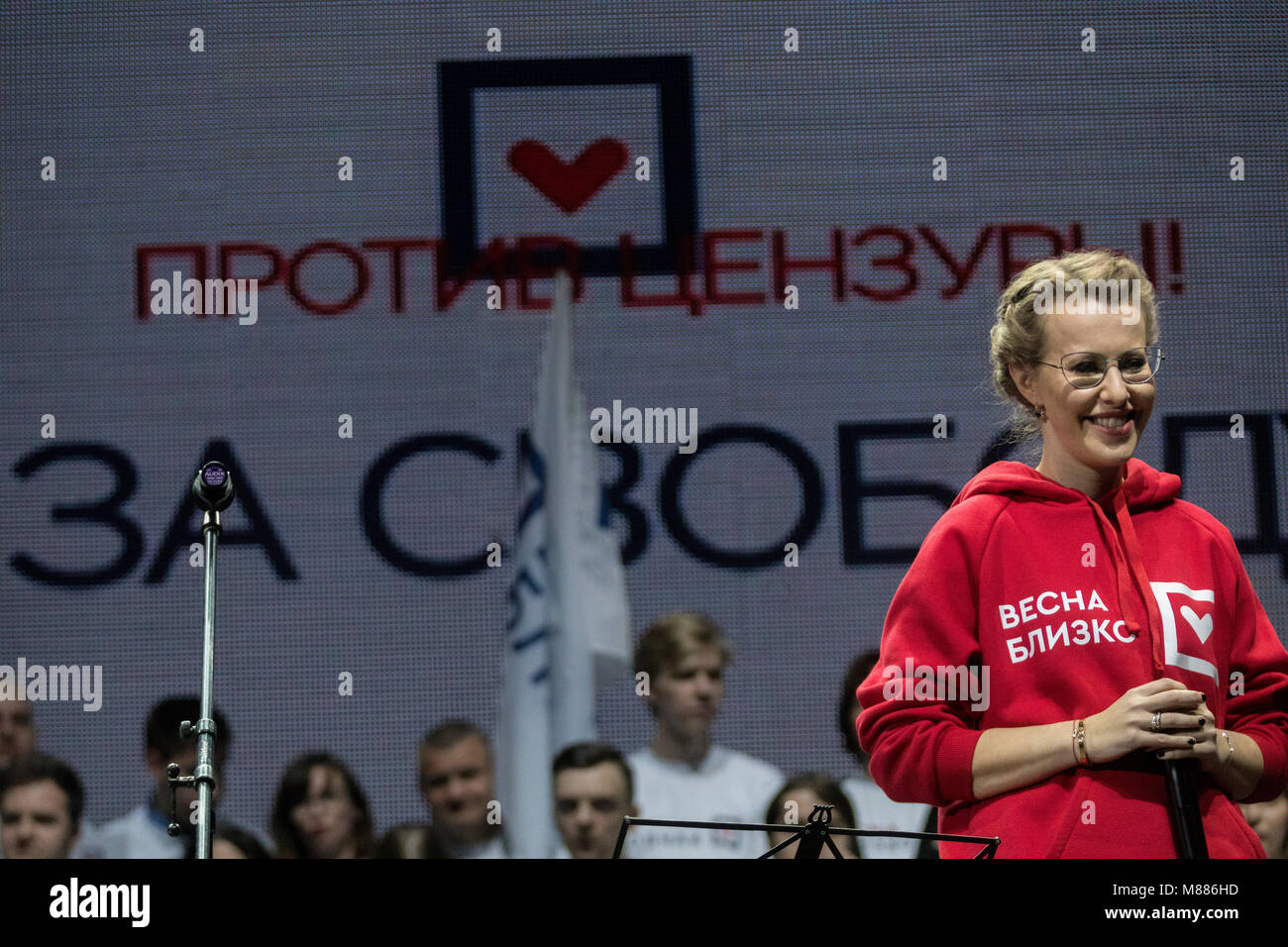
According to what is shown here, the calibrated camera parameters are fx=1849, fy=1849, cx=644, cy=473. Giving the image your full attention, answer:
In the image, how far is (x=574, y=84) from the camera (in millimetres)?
5977

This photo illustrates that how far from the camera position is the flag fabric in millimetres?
5391

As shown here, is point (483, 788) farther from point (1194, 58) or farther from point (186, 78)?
point (1194, 58)

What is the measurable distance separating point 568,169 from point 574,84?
29 centimetres

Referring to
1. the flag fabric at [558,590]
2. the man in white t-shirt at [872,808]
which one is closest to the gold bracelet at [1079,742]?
the man in white t-shirt at [872,808]

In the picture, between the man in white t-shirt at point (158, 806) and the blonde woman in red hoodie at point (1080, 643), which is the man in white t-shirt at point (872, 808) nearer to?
the man in white t-shirt at point (158, 806)

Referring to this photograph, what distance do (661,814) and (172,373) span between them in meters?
2.05

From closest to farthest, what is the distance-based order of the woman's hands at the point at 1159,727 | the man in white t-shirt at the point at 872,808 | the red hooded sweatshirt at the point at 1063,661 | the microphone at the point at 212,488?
the woman's hands at the point at 1159,727 < the red hooded sweatshirt at the point at 1063,661 < the microphone at the point at 212,488 < the man in white t-shirt at the point at 872,808

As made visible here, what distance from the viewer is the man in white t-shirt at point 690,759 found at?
5.19 metres

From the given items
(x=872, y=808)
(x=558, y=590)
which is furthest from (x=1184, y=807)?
(x=558, y=590)

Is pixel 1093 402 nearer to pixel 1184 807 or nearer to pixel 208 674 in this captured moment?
pixel 1184 807

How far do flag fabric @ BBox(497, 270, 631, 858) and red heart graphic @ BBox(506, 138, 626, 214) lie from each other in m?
0.51

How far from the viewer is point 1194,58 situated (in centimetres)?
589

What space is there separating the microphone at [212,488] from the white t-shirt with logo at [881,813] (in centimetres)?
262
